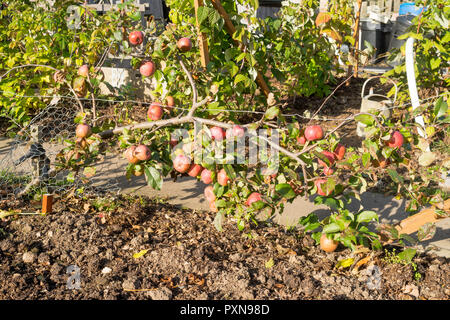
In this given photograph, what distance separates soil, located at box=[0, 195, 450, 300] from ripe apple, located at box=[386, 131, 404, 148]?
22.6 inches

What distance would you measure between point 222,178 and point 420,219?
109cm

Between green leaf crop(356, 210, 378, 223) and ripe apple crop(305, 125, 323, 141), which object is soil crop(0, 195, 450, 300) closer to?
green leaf crop(356, 210, 378, 223)

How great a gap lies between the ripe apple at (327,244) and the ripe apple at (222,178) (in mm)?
622

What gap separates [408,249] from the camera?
2.33 m

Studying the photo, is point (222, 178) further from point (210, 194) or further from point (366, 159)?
point (366, 159)

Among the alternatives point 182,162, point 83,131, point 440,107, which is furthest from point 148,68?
point 440,107

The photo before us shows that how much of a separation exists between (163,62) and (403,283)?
198 centimetres

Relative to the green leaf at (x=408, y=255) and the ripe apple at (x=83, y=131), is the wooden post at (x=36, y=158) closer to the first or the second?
the ripe apple at (x=83, y=131)

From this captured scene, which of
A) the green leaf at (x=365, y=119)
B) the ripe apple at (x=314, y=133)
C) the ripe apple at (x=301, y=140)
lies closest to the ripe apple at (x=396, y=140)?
the green leaf at (x=365, y=119)

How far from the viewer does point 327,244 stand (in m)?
2.51

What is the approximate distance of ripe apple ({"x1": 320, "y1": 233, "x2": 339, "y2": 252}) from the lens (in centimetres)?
249

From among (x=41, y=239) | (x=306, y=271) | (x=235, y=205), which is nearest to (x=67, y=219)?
(x=41, y=239)

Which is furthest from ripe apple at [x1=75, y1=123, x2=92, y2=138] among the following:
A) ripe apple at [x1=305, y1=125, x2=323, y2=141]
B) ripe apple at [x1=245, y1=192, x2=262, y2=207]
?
ripe apple at [x1=305, y1=125, x2=323, y2=141]
